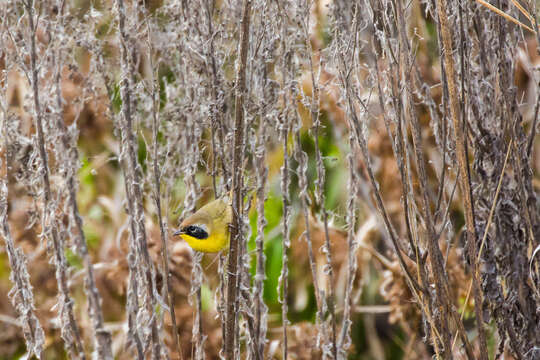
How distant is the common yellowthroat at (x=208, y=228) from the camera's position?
3.24ft

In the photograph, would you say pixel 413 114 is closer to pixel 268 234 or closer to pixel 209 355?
pixel 209 355

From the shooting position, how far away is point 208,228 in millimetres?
1016

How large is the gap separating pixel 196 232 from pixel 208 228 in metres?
0.03

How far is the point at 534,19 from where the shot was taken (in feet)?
2.80

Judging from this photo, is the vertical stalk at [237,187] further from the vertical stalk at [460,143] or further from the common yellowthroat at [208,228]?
the vertical stalk at [460,143]

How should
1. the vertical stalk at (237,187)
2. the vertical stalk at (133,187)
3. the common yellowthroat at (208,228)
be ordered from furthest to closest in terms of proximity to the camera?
the common yellowthroat at (208,228) < the vertical stalk at (133,187) < the vertical stalk at (237,187)

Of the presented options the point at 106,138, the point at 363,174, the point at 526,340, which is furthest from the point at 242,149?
the point at 106,138

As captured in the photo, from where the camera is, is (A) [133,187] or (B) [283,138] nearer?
(A) [133,187]

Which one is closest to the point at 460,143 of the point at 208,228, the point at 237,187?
the point at 237,187

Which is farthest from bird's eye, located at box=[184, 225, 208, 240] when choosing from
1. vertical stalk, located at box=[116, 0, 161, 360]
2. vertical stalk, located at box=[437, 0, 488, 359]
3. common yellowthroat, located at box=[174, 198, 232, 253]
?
vertical stalk, located at box=[437, 0, 488, 359]

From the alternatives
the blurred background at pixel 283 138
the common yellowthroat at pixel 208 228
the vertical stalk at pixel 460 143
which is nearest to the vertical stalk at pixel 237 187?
the blurred background at pixel 283 138

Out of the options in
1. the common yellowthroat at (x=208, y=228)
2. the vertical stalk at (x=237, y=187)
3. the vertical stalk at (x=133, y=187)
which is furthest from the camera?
the common yellowthroat at (x=208, y=228)

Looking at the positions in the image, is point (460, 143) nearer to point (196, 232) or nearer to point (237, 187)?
point (237, 187)

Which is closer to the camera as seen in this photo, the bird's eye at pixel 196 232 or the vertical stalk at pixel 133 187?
the vertical stalk at pixel 133 187
